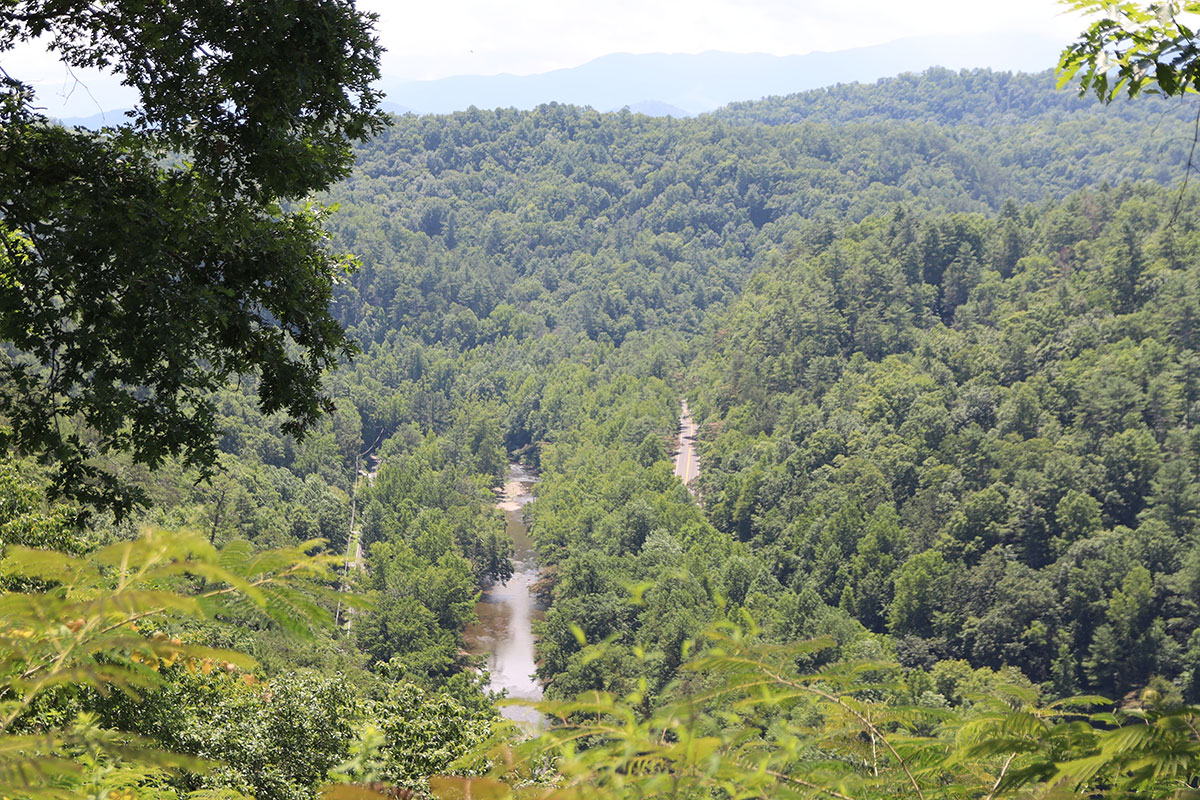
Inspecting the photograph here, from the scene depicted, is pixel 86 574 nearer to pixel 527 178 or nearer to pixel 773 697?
pixel 773 697

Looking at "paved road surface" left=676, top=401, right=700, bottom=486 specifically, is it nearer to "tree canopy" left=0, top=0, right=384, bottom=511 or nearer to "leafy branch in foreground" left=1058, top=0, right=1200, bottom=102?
"tree canopy" left=0, top=0, right=384, bottom=511

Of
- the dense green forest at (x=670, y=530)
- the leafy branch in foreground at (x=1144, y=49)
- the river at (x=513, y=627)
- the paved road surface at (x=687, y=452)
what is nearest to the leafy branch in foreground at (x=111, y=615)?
the dense green forest at (x=670, y=530)

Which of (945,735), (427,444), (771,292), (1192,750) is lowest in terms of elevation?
(427,444)

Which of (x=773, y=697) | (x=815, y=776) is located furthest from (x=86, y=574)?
(x=815, y=776)

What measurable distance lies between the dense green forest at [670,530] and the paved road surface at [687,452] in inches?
79.8

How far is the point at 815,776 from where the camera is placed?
326cm

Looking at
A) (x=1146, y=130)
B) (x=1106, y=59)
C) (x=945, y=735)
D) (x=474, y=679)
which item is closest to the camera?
(x=945, y=735)

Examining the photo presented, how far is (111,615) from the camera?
283cm

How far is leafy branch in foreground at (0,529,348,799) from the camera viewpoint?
2.39 metres

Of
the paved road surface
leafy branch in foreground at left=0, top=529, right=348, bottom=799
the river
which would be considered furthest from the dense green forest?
the river

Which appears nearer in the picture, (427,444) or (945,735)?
(945,735)

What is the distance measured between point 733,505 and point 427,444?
3580 centimetres

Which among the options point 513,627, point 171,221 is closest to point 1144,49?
point 171,221

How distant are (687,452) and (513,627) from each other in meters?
33.3
